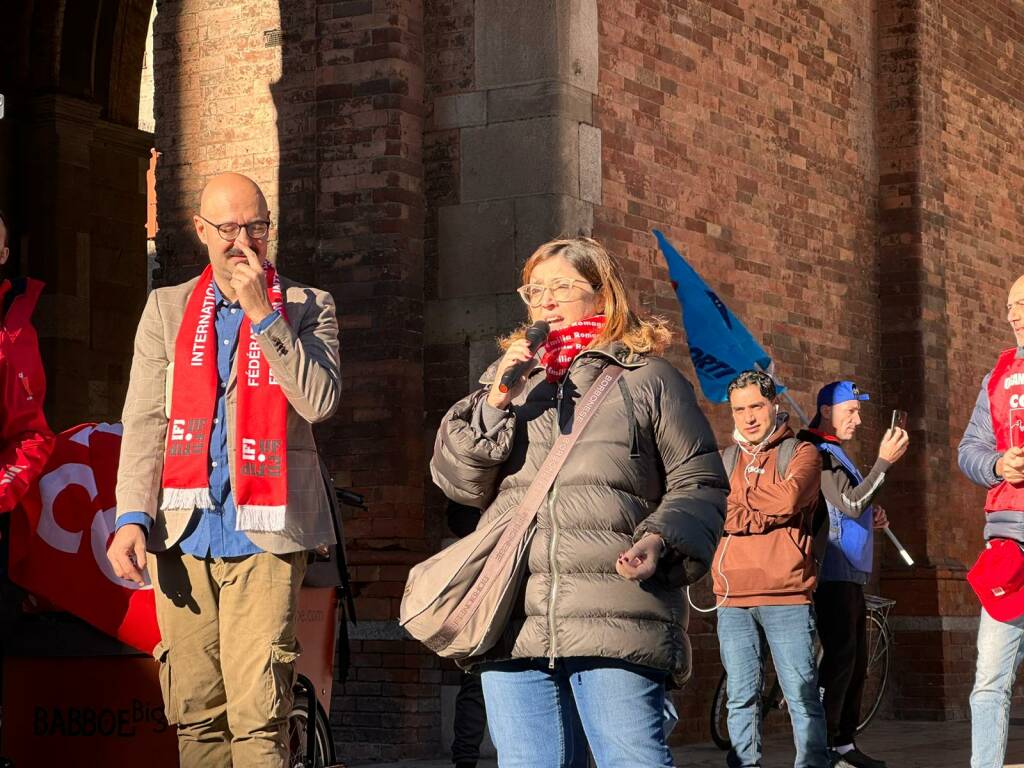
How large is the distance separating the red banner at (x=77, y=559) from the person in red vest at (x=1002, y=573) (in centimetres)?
307

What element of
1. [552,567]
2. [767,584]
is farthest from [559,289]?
[767,584]

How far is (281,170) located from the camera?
35.1 feet

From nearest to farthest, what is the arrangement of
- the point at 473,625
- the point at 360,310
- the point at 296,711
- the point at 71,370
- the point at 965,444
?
the point at 473,625 → the point at 296,711 → the point at 965,444 → the point at 360,310 → the point at 71,370

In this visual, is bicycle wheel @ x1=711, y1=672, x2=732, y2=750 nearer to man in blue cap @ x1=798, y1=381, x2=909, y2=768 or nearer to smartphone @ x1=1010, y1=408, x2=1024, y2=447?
man in blue cap @ x1=798, y1=381, x2=909, y2=768

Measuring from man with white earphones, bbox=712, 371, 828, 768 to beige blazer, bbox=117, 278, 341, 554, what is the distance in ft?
9.15

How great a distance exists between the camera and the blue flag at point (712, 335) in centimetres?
1015

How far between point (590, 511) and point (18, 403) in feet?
8.21

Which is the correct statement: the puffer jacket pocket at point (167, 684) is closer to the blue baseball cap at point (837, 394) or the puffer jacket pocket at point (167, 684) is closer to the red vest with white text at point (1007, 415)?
the red vest with white text at point (1007, 415)

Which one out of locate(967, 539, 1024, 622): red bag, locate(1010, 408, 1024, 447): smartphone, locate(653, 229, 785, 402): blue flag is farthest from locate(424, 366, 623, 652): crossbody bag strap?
locate(653, 229, 785, 402): blue flag

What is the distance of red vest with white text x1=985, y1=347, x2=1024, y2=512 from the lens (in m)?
6.96

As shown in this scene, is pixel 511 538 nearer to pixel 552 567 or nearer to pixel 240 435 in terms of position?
pixel 552 567

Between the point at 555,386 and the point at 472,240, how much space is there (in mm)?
5692

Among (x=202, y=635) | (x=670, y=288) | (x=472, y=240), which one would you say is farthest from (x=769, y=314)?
(x=202, y=635)

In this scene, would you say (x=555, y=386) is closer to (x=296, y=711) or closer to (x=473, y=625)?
(x=473, y=625)
